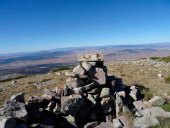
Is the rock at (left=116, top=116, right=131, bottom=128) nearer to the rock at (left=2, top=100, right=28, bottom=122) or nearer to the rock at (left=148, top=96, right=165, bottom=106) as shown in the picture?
the rock at (left=148, top=96, right=165, bottom=106)

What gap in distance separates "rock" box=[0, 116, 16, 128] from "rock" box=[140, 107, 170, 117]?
1006 centimetres

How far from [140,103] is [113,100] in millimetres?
2578

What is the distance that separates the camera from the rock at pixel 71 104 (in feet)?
68.7

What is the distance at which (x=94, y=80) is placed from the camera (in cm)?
2484

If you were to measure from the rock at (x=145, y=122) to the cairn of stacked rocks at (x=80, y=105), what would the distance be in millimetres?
72

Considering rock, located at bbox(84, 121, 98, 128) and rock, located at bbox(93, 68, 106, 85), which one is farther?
rock, located at bbox(93, 68, 106, 85)

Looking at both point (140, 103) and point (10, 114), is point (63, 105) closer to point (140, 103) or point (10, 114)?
point (10, 114)

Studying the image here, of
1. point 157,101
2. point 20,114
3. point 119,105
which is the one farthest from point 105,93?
point 20,114

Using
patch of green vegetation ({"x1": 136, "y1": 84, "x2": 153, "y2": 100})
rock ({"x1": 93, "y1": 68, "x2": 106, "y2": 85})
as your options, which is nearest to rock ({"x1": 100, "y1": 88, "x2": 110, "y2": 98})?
rock ({"x1": 93, "y1": 68, "x2": 106, "y2": 85})


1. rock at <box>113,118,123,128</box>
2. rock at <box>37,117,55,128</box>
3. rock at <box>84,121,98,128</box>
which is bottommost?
rock at <box>84,121,98,128</box>

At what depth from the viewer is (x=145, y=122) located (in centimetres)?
1952

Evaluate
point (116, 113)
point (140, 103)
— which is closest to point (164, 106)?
point (140, 103)

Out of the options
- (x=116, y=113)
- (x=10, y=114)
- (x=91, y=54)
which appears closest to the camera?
(x=10, y=114)

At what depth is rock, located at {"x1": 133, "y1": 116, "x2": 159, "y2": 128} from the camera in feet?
62.6
